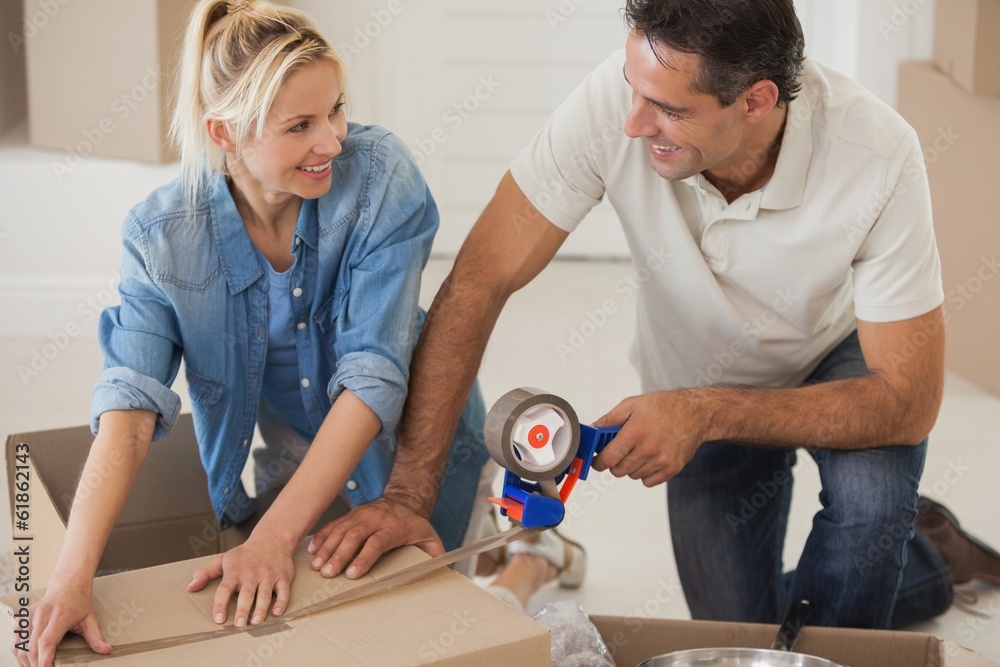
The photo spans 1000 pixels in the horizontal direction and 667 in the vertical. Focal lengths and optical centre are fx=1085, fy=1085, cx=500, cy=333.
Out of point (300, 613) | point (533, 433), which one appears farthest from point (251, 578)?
point (533, 433)

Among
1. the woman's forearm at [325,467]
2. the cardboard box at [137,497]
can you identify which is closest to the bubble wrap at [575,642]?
the woman's forearm at [325,467]

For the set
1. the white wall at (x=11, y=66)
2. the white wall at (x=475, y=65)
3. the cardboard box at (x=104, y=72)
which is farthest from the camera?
the white wall at (x=475, y=65)

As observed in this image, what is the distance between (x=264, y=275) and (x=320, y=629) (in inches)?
19.5

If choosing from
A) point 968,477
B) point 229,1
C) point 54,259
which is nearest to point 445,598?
point 229,1

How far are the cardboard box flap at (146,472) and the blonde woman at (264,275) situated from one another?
119 millimetres

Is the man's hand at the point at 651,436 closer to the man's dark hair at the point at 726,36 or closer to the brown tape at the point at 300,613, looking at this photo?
the brown tape at the point at 300,613

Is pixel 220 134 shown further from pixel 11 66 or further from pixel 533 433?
pixel 11 66

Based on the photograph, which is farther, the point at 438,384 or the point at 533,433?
the point at 438,384

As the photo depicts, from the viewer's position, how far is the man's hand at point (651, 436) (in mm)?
1107

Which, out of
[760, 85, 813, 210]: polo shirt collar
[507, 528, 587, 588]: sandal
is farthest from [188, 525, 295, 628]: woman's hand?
→ [507, 528, 587, 588]: sandal

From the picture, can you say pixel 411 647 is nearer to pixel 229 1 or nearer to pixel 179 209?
pixel 179 209

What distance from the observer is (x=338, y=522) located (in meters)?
1.08

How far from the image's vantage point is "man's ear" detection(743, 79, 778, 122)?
4.08 feet

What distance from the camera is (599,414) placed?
251cm
